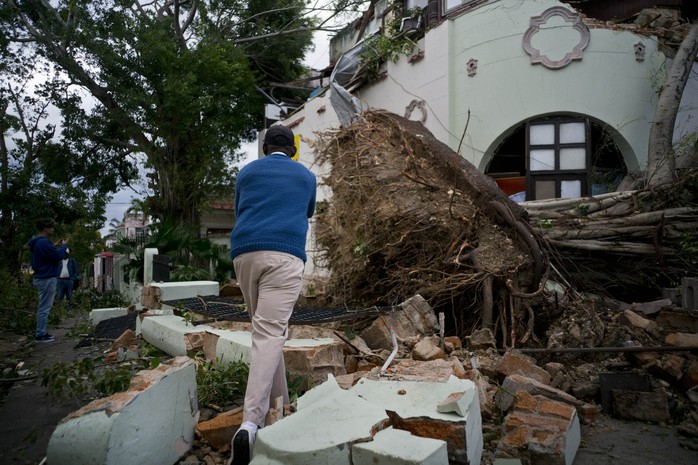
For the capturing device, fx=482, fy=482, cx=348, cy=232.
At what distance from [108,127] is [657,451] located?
58.0 ft

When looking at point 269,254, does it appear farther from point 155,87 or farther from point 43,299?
point 155,87

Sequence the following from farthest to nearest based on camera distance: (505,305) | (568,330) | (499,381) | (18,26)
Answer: (18,26) → (505,305) → (568,330) → (499,381)

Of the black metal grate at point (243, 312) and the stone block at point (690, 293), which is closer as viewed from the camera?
the black metal grate at point (243, 312)

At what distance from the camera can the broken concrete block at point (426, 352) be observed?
12.1 feet

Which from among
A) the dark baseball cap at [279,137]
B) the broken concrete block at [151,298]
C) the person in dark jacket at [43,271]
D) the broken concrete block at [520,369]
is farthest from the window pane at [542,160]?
the person in dark jacket at [43,271]

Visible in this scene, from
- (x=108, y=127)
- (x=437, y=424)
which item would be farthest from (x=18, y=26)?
(x=437, y=424)

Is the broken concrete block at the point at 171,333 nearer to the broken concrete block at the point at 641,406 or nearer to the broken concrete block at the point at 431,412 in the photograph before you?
the broken concrete block at the point at 431,412

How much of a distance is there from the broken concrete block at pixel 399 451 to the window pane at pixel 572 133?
8.90 m

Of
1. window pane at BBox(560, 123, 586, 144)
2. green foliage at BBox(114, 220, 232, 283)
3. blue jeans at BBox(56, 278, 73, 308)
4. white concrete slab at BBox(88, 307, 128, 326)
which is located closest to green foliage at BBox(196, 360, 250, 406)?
white concrete slab at BBox(88, 307, 128, 326)

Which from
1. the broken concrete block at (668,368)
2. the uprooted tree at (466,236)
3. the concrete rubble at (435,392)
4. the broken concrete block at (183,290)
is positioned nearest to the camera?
the concrete rubble at (435,392)

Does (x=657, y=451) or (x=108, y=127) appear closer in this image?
(x=657, y=451)

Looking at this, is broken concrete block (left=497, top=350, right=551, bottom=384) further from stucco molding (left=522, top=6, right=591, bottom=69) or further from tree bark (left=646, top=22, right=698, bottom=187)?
stucco molding (left=522, top=6, right=591, bottom=69)

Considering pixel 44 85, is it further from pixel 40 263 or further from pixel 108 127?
pixel 40 263

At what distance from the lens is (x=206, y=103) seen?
13945 millimetres
